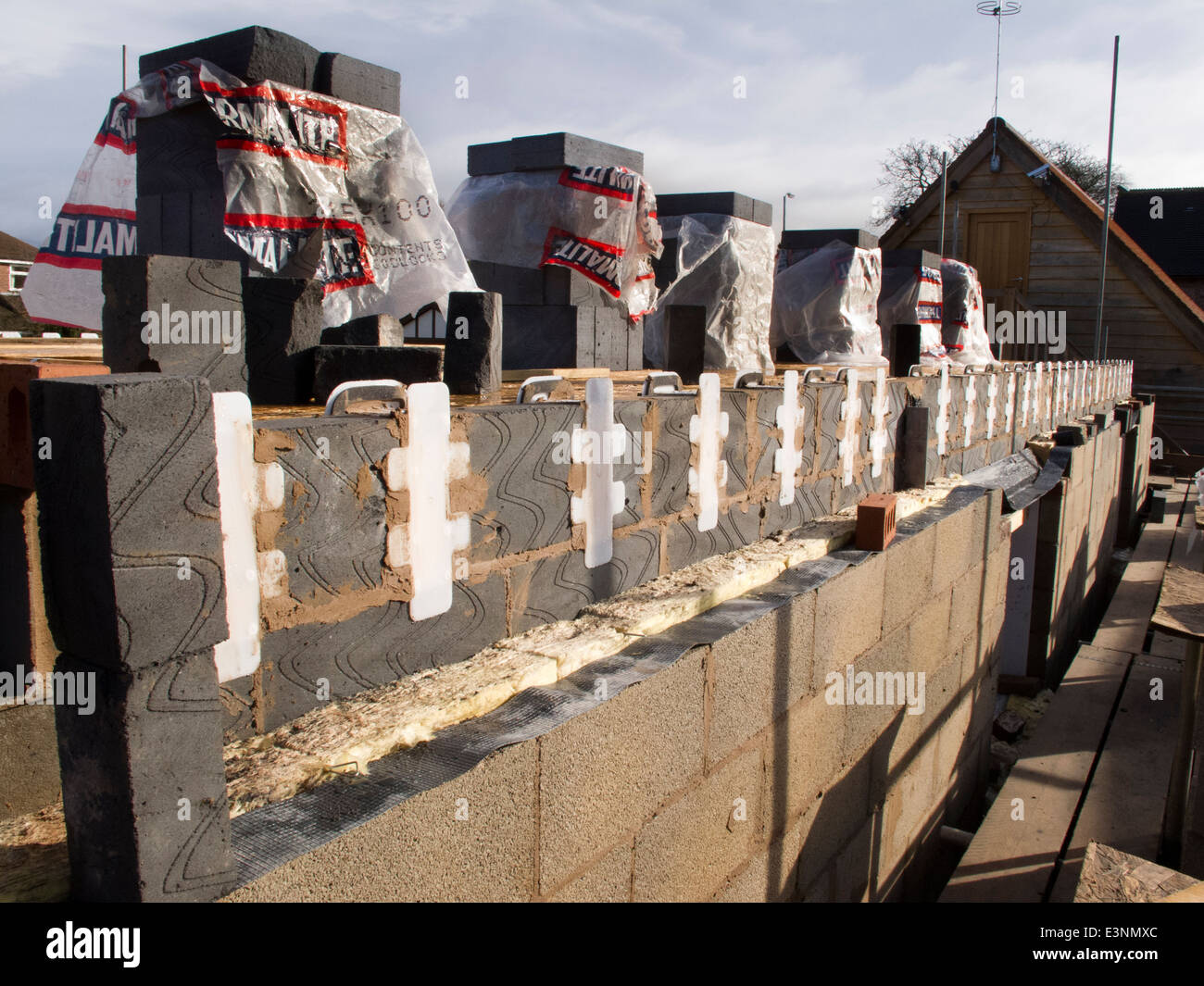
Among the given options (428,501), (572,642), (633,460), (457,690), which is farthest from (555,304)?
(457,690)

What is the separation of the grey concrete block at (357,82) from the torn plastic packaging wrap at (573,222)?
1.82m

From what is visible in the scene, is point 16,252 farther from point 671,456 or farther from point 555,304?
point 671,456

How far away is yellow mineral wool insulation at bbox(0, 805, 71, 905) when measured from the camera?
6.56 ft

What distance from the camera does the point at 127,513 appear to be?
1.77 metres

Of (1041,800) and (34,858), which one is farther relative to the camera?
(1041,800)

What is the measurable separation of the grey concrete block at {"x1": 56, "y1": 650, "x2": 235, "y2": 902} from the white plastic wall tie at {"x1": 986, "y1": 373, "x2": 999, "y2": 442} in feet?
29.9

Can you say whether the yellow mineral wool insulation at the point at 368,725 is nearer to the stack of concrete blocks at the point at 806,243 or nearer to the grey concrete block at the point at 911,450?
the grey concrete block at the point at 911,450

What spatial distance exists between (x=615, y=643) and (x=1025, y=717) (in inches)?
353

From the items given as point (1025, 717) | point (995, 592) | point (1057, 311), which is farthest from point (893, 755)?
point (1057, 311)

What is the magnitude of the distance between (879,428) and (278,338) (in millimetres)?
4020

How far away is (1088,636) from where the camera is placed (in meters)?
15.6

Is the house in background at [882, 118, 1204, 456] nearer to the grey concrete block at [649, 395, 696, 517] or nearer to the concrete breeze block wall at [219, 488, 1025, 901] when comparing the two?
the concrete breeze block wall at [219, 488, 1025, 901]

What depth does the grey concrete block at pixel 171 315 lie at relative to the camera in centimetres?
360

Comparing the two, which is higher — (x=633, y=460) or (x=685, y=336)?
(x=685, y=336)
